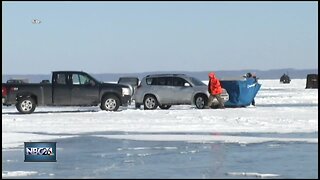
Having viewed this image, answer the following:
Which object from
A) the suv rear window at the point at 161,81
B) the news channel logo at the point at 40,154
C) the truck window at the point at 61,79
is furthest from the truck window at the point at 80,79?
the news channel logo at the point at 40,154

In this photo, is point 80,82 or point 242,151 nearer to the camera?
point 242,151

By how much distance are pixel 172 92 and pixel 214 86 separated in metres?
2.01

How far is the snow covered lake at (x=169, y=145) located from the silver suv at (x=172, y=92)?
16.5ft

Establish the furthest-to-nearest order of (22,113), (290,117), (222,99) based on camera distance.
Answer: (222,99), (22,113), (290,117)

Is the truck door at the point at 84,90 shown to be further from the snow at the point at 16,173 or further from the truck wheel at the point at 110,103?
the snow at the point at 16,173

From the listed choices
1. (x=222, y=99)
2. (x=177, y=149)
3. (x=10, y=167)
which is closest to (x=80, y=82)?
(x=222, y=99)

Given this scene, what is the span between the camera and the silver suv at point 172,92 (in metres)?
31.7

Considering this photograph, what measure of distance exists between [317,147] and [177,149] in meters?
2.76

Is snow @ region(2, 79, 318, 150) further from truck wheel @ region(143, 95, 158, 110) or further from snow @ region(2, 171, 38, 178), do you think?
snow @ region(2, 171, 38, 178)

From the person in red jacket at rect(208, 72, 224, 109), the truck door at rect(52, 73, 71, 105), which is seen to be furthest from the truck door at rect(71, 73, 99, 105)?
the person in red jacket at rect(208, 72, 224, 109)

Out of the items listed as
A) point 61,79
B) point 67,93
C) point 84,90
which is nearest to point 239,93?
point 84,90

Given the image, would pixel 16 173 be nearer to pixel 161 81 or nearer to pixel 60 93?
pixel 60 93

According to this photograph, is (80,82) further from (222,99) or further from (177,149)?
(177,149)

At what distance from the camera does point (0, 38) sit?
17469 mm
